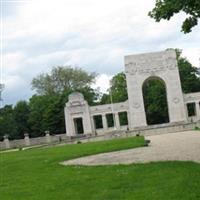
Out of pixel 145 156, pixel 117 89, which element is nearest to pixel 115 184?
pixel 145 156

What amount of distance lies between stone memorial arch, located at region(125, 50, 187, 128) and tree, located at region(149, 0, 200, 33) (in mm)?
49777

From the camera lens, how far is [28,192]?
496 inches

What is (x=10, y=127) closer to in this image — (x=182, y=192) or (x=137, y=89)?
(x=137, y=89)

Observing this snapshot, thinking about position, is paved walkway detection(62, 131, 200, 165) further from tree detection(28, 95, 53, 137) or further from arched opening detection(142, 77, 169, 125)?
tree detection(28, 95, 53, 137)

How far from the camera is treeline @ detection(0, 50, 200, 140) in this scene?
78875mm

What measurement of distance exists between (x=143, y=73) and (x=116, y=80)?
20.8 m

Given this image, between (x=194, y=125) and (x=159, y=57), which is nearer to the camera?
(x=194, y=125)

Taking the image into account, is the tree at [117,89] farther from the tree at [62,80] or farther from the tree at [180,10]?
the tree at [180,10]

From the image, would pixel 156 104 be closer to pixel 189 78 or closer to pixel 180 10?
pixel 189 78

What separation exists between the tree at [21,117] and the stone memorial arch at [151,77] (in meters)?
22.5

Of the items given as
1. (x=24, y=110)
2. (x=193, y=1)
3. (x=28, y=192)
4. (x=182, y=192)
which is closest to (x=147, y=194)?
(x=182, y=192)

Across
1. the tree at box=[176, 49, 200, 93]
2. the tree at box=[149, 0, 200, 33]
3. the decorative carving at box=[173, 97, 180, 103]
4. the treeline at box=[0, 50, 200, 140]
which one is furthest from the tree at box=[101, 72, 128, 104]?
the tree at box=[149, 0, 200, 33]

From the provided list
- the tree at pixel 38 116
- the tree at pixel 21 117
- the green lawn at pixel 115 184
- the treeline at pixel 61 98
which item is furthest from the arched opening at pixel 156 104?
the green lawn at pixel 115 184

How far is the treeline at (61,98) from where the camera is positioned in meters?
78.9
